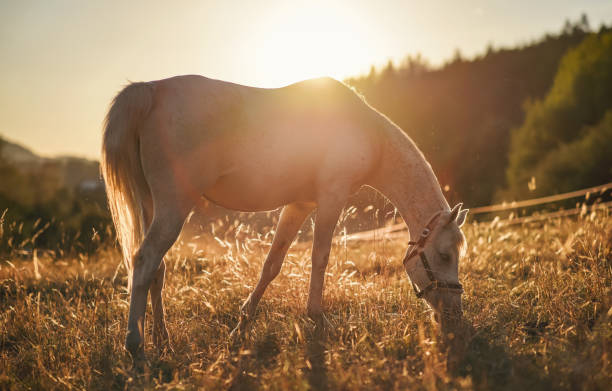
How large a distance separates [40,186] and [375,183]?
862 inches

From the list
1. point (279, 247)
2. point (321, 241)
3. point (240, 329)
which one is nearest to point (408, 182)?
point (321, 241)

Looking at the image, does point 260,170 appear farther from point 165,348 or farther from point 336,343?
point 165,348

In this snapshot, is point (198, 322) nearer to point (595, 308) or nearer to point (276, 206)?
point (276, 206)

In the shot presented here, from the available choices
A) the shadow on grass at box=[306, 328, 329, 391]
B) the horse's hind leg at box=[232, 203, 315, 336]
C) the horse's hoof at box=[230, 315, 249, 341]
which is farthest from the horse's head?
the horse's hoof at box=[230, 315, 249, 341]

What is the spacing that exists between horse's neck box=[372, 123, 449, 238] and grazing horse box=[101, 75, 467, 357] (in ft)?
0.04

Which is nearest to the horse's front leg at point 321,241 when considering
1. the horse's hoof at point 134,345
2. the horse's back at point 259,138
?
the horse's back at point 259,138

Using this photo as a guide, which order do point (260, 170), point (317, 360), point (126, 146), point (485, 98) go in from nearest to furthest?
point (317, 360)
point (126, 146)
point (260, 170)
point (485, 98)

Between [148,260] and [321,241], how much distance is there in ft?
5.40

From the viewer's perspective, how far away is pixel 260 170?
3623 millimetres

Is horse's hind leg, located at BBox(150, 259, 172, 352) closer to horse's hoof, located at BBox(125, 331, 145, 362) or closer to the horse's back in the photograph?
horse's hoof, located at BBox(125, 331, 145, 362)

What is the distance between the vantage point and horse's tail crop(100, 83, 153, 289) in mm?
3242

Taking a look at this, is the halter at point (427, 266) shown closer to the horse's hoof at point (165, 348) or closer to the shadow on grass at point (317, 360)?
the shadow on grass at point (317, 360)

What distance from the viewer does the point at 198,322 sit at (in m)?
4.17

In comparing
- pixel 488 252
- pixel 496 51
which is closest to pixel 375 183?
pixel 488 252
